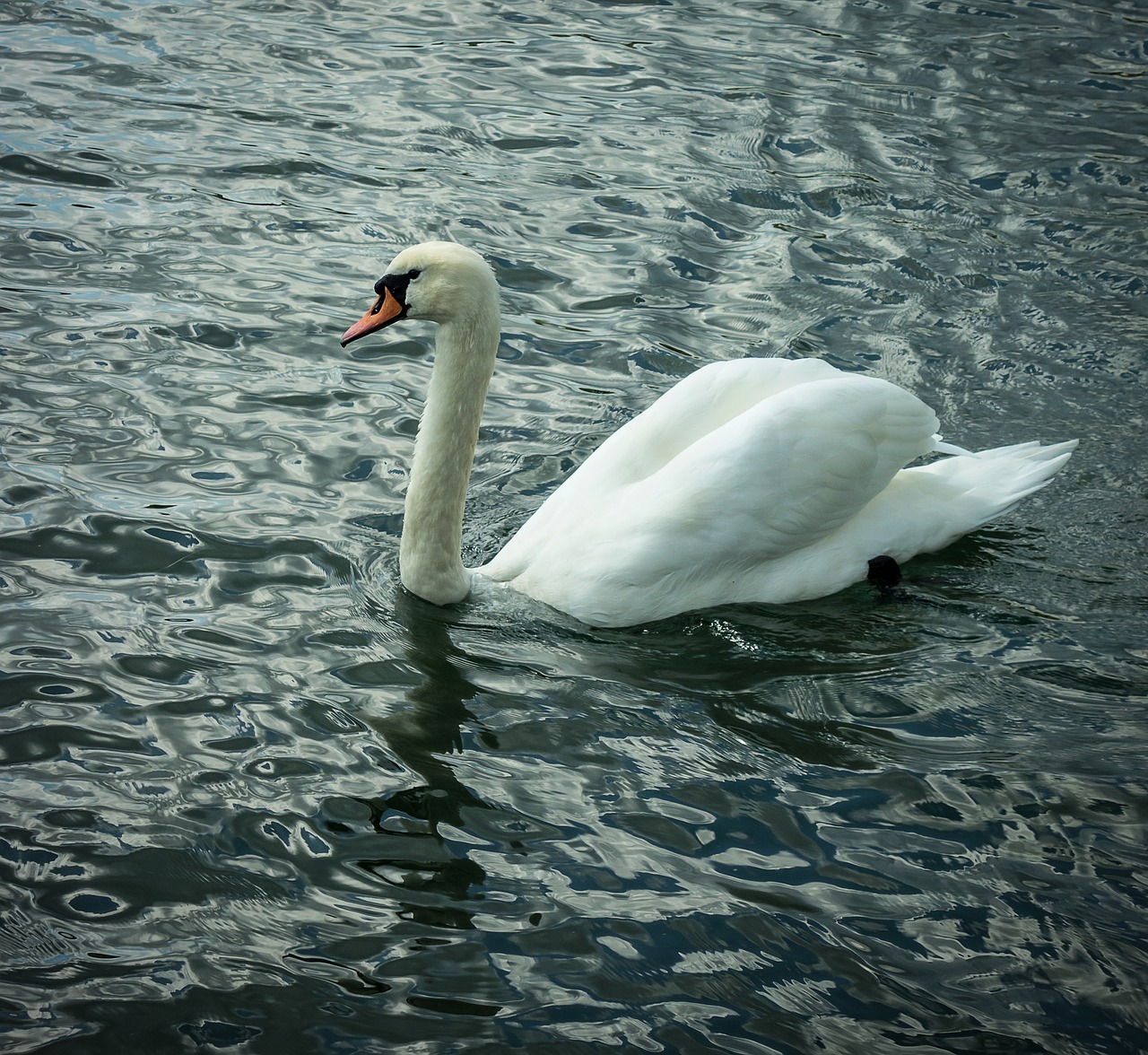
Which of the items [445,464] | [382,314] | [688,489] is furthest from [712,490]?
[382,314]

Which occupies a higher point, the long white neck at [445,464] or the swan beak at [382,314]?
the swan beak at [382,314]

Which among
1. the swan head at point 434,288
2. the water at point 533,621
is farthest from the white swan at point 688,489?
the water at point 533,621

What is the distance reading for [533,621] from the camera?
5.54 meters

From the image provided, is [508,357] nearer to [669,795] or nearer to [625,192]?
[625,192]

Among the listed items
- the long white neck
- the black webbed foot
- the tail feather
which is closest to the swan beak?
the long white neck

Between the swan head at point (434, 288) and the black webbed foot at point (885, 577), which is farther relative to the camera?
the black webbed foot at point (885, 577)

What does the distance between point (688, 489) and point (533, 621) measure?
868mm

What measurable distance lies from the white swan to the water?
18cm

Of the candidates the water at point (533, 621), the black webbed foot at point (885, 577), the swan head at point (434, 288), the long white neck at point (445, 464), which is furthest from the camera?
the black webbed foot at point (885, 577)

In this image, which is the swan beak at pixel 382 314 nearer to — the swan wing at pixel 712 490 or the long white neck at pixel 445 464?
the long white neck at pixel 445 464

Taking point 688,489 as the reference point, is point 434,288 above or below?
above

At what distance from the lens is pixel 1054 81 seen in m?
11.3

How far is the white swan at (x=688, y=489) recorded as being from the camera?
5.34 meters

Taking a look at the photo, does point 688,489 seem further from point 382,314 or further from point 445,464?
point 382,314
